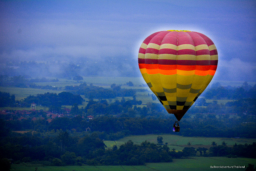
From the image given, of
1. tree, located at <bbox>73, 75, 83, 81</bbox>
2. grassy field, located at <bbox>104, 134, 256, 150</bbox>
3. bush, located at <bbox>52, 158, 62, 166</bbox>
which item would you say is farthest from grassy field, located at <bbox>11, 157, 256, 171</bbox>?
tree, located at <bbox>73, 75, 83, 81</bbox>

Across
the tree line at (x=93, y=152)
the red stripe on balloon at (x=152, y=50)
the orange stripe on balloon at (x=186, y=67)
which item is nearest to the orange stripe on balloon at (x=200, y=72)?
the orange stripe on balloon at (x=186, y=67)

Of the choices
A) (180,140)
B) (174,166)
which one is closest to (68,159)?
(174,166)

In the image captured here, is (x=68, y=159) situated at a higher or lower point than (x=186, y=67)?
lower

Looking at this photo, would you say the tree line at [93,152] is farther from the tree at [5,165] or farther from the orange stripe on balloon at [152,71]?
the orange stripe on balloon at [152,71]

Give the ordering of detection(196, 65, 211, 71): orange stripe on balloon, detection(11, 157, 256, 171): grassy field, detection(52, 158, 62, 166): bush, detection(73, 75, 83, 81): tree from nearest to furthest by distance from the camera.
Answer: detection(196, 65, 211, 71): orange stripe on balloon < detection(11, 157, 256, 171): grassy field < detection(52, 158, 62, 166): bush < detection(73, 75, 83, 81): tree

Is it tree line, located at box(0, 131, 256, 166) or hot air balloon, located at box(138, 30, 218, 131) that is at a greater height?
hot air balloon, located at box(138, 30, 218, 131)

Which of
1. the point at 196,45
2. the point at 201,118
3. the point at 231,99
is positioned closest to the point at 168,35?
the point at 196,45

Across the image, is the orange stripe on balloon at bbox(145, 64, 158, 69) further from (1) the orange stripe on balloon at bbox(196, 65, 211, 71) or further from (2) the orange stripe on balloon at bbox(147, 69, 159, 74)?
(1) the orange stripe on balloon at bbox(196, 65, 211, 71)

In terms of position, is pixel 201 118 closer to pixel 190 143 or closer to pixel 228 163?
pixel 190 143

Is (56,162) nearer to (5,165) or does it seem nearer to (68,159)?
(68,159)
